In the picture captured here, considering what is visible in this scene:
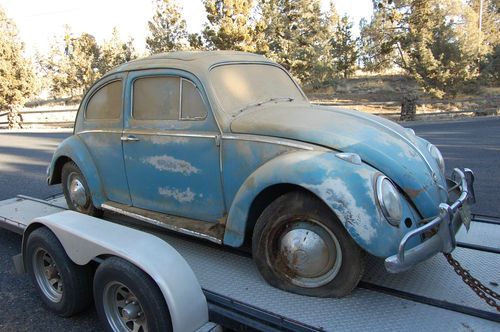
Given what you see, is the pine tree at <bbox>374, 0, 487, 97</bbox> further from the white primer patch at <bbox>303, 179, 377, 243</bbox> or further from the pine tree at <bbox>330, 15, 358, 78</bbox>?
the white primer patch at <bbox>303, 179, 377, 243</bbox>

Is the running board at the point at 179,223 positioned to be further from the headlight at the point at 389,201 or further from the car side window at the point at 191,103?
the headlight at the point at 389,201

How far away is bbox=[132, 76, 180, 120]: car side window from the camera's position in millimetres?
3596

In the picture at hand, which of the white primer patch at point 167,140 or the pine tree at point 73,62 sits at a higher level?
the pine tree at point 73,62

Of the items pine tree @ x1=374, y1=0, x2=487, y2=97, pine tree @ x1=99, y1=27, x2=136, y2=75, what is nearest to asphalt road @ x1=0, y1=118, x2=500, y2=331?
pine tree @ x1=374, y1=0, x2=487, y2=97

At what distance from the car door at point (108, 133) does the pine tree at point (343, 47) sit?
3749 centimetres

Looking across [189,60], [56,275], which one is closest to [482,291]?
[189,60]

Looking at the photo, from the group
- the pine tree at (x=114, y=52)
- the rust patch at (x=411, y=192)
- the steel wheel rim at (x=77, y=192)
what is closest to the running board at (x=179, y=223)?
the steel wheel rim at (x=77, y=192)

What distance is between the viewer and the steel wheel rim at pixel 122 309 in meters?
2.67

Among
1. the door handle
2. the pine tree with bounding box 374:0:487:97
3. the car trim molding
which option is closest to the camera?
the car trim molding

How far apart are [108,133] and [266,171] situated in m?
1.93

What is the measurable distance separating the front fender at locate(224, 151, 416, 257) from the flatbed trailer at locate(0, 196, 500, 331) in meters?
0.36

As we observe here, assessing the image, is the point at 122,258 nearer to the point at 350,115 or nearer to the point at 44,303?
the point at 44,303

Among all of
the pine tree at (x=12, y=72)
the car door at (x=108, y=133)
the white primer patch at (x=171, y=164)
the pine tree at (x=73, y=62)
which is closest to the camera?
the white primer patch at (x=171, y=164)

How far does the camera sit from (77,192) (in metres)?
4.60
